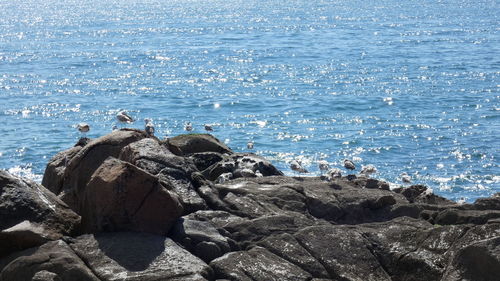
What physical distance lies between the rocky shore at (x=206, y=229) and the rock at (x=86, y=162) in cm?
3

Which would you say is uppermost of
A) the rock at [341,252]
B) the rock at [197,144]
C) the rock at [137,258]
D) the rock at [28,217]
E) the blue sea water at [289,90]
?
the rock at [28,217]

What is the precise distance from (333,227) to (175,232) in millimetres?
3353

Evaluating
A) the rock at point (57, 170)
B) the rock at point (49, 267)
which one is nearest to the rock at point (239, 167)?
the rock at point (57, 170)

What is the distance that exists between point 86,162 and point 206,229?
4091 mm

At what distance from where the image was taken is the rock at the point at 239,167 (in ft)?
78.0

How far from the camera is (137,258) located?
15.5m

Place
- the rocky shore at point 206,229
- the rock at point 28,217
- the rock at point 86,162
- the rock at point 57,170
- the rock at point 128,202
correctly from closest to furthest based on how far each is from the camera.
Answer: the rocky shore at point 206,229 → the rock at point 28,217 → the rock at point 128,202 → the rock at point 86,162 → the rock at point 57,170

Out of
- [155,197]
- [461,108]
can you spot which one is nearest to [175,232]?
[155,197]

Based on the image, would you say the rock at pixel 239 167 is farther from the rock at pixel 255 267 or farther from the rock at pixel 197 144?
the rock at pixel 255 267

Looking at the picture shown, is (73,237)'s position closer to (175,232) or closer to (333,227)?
(175,232)

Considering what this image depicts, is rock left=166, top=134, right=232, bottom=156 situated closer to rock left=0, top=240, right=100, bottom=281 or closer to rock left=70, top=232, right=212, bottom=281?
rock left=70, top=232, right=212, bottom=281

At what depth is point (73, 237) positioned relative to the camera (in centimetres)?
1686

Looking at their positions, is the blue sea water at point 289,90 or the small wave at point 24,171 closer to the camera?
the small wave at point 24,171

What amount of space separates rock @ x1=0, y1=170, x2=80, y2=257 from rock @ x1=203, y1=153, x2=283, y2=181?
7.07 m
